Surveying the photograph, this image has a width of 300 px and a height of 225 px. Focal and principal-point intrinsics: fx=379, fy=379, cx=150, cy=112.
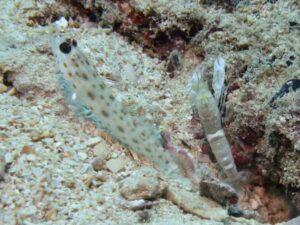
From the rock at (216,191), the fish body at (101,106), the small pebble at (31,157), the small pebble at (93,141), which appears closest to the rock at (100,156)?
the small pebble at (93,141)

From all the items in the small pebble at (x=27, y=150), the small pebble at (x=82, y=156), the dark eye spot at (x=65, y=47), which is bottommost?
the small pebble at (x=82, y=156)

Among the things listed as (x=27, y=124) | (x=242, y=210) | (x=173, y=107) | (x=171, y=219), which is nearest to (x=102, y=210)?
(x=171, y=219)

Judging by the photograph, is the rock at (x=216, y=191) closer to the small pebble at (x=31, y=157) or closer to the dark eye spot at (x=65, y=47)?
the small pebble at (x=31, y=157)

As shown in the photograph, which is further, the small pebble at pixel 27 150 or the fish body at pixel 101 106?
the fish body at pixel 101 106

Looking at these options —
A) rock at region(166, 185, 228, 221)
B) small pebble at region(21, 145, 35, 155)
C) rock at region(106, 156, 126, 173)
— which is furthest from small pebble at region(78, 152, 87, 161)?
rock at region(166, 185, 228, 221)

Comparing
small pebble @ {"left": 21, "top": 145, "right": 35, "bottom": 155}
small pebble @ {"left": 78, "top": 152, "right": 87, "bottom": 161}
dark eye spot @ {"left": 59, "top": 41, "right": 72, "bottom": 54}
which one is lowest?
small pebble @ {"left": 78, "top": 152, "right": 87, "bottom": 161}

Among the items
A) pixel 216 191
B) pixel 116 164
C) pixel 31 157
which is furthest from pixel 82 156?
pixel 216 191

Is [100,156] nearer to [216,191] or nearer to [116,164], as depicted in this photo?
[116,164]

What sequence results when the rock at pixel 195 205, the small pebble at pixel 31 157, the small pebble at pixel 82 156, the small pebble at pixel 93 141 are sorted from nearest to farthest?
the small pebble at pixel 31 157
the rock at pixel 195 205
the small pebble at pixel 82 156
the small pebble at pixel 93 141

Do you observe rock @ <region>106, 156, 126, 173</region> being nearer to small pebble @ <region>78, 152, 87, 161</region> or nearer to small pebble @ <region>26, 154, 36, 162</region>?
small pebble @ <region>78, 152, 87, 161</region>
